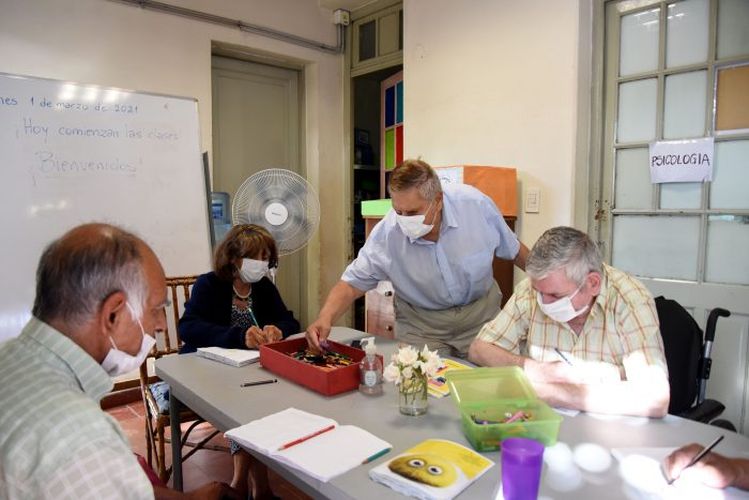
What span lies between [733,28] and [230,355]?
2597mm

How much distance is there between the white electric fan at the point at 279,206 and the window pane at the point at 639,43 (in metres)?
1.81

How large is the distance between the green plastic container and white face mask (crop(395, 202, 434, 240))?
72 cm

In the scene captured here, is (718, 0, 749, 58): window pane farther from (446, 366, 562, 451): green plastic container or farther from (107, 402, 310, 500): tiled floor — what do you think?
(107, 402, 310, 500): tiled floor

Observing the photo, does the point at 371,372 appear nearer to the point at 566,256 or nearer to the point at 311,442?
the point at 311,442

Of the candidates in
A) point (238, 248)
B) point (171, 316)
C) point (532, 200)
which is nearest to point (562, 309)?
point (238, 248)

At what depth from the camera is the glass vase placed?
1384 mm

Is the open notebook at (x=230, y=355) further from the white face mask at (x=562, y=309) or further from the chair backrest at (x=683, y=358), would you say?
the chair backrest at (x=683, y=358)

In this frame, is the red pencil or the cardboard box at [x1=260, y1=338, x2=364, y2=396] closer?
the red pencil

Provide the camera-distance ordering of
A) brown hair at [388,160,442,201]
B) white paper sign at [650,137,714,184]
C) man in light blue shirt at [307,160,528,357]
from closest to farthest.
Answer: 1. brown hair at [388,160,442,201]
2. man in light blue shirt at [307,160,528,357]
3. white paper sign at [650,137,714,184]

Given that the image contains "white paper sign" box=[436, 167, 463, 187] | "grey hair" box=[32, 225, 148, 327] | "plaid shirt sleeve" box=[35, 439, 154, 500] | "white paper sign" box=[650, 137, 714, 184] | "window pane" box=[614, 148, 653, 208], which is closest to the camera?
"plaid shirt sleeve" box=[35, 439, 154, 500]

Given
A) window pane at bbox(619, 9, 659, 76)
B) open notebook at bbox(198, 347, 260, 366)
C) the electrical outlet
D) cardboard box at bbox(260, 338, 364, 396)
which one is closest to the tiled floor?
open notebook at bbox(198, 347, 260, 366)

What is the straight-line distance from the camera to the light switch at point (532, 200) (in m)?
2.98

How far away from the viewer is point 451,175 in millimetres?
2900

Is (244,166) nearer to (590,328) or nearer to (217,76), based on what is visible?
(217,76)
